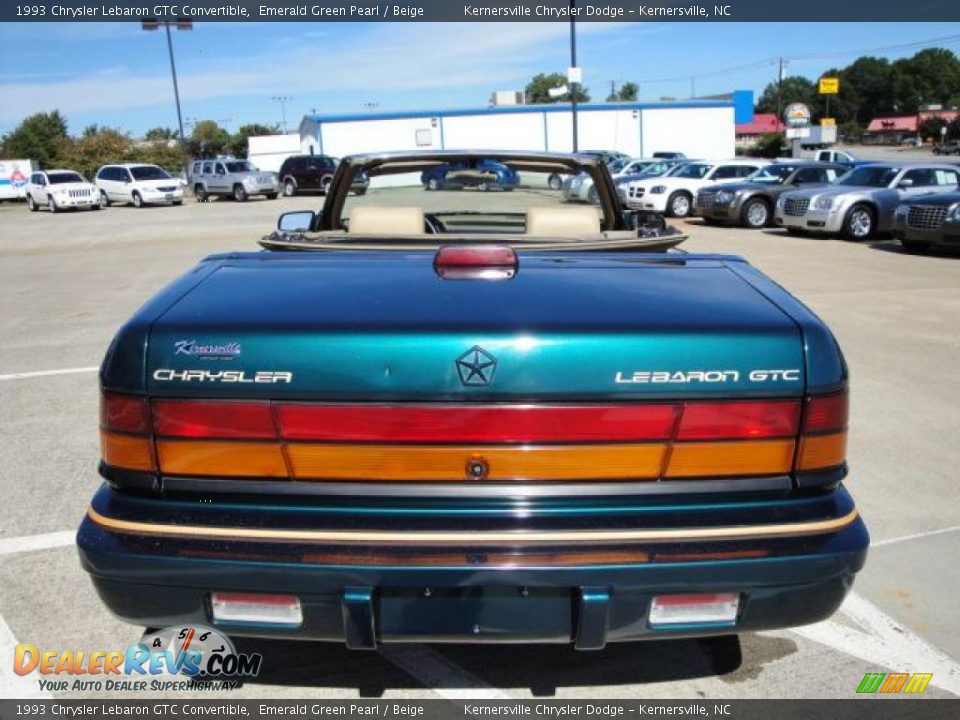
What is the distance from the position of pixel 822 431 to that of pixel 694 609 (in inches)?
22.6

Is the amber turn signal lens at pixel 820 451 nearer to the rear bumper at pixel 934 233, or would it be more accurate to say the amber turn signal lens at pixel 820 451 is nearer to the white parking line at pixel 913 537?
the white parking line at pixel 913 537

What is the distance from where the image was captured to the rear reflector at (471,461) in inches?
80.3

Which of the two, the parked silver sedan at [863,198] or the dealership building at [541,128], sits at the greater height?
the dealership building at [541,128]

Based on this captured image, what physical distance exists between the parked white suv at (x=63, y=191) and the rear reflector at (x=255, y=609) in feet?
106

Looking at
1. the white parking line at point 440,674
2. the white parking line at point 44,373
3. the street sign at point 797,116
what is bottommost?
the white parking line at point 440,674

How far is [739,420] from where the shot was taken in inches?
81.0

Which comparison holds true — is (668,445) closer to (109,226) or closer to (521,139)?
(109,226)

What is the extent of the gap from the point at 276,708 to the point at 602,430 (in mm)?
1390

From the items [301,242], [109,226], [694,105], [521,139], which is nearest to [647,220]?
[301,242]

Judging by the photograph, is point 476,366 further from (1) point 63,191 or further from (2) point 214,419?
(1) point 63,191

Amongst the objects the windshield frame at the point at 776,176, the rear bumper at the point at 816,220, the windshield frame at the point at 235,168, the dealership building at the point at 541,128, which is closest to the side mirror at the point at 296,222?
the rear bumper at the point at 816,220

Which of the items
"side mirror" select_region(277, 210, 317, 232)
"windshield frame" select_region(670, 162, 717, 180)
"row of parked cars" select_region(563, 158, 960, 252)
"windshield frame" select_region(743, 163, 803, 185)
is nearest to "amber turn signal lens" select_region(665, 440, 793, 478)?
"side mirror" select_region(277, 210, 317, 232)

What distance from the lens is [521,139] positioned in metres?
46.8

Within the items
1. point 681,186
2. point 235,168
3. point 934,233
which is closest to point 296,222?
point 934,233
